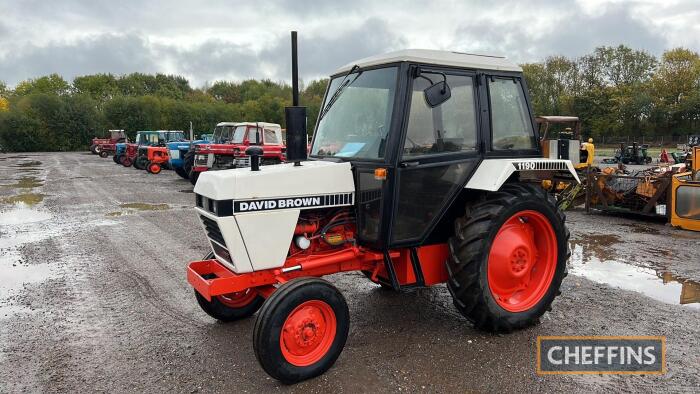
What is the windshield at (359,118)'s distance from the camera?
12.8 feet

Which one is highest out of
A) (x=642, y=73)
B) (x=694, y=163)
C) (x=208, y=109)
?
(x=642, y=73)

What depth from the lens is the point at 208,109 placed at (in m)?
Result: 55.8

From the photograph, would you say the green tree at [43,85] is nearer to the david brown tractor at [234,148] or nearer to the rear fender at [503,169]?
the david brown tractor at [234,148]

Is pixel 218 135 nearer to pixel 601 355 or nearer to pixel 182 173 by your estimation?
pixel 182 173

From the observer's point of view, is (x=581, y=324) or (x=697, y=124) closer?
(x=581, y=324)

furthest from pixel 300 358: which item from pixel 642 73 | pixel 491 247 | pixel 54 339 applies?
pixel 642 73

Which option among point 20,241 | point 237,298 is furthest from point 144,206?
point 237,298

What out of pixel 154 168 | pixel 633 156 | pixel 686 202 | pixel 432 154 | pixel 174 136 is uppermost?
pixel 174 136

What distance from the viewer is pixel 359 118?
4129mm

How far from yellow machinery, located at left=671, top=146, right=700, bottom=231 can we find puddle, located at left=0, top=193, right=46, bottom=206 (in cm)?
1435

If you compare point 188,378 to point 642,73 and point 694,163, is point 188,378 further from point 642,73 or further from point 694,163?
point 642,73

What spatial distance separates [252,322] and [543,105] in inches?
2277

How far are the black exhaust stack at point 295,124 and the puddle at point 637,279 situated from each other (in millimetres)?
4092

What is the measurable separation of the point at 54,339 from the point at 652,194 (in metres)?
10.0
